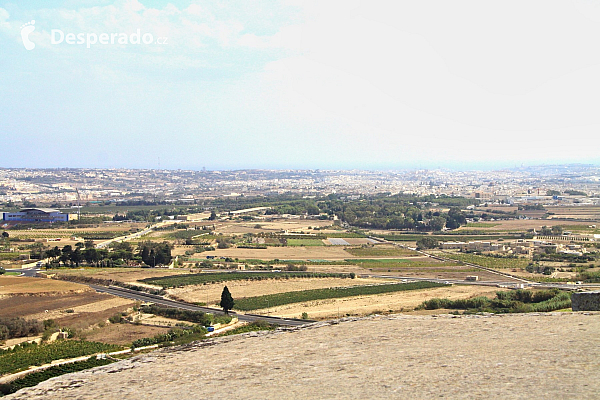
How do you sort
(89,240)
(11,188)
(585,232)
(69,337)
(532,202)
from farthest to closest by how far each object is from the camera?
(11,188)
(532,202)
(585,232)
(89,240)
(69,337)

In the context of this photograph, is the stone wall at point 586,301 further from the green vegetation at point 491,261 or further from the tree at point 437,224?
the tree at point 437,224

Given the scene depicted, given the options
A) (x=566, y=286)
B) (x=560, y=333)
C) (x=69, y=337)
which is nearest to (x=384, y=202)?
(x=566, y=286)

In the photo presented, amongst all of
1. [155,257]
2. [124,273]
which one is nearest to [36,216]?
Result: [155,257]

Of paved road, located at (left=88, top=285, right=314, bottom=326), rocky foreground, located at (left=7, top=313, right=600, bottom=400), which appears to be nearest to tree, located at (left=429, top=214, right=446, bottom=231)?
paved road, located at (left=88, top=285, right=314, bottom=326)

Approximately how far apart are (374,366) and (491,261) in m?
37.5

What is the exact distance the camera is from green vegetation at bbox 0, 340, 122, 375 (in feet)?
47.8

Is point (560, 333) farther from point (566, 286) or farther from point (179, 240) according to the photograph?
point (179, 240)

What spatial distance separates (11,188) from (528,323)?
129m

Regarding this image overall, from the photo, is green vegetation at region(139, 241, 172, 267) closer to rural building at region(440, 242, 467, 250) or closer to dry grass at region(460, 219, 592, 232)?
rural building at region(440, 242, 467, 250)

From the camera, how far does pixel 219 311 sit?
2495cm

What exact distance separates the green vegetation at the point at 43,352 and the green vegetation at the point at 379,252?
103ft

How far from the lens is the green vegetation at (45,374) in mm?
11698

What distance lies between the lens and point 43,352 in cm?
1634

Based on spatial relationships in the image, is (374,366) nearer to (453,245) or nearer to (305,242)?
(453,245)
